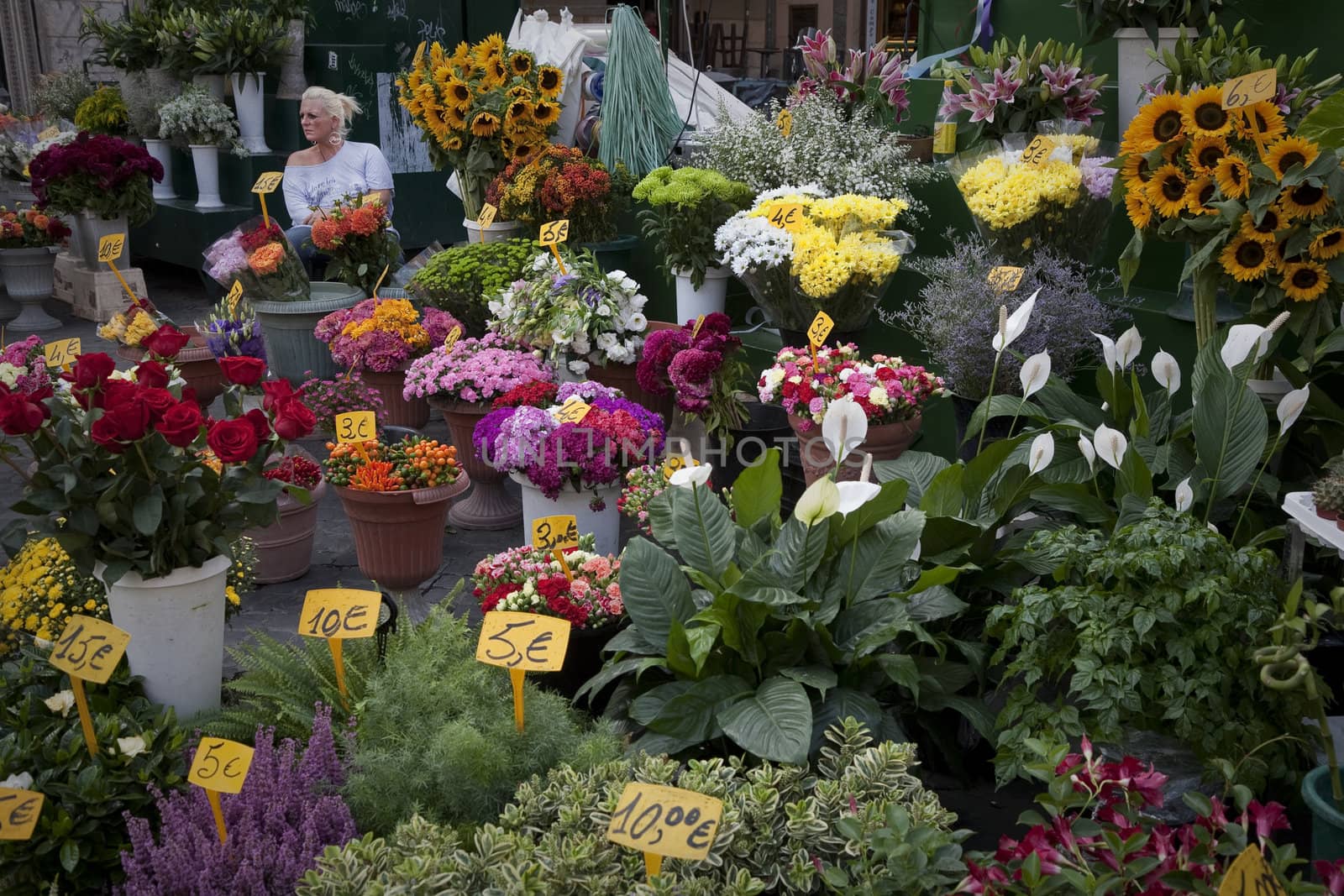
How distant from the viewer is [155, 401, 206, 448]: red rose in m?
2.17

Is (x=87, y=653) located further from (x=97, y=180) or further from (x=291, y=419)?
(x=97, y=180)

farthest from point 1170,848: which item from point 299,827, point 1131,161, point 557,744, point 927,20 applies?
point 927,20

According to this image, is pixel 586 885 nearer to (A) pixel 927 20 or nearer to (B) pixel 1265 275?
(B) pixel 1265 275

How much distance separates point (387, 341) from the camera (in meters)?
4.55

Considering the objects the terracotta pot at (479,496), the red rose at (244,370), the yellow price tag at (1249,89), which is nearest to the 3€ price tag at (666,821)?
the red rose at (244,370)

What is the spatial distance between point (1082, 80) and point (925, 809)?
2.90 metres

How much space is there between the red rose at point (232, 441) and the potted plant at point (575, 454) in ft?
3.90

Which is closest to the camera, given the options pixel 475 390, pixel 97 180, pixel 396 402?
pixel 475 390

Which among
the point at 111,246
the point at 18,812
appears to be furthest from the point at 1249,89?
the point at 111,246

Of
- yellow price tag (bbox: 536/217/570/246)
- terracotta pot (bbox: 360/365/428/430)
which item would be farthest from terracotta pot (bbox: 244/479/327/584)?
yellow price tag (bbox: 536/217/570/246)

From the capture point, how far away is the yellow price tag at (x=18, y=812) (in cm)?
194

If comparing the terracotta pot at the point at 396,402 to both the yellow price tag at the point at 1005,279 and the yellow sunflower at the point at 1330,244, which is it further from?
the yellow sunflower at the point at 1330,244

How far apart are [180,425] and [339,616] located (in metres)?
0.48

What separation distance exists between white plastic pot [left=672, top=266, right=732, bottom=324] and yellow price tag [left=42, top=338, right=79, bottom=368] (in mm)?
2189
